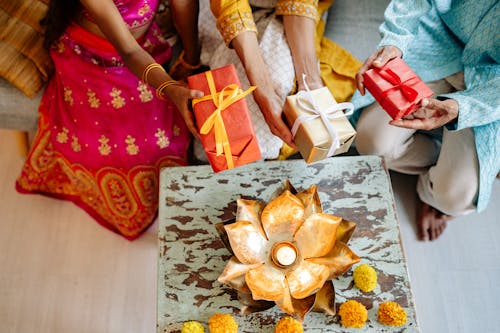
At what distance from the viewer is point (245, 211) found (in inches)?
44.4

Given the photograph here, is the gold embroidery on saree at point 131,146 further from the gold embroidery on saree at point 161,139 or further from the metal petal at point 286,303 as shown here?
the metal petal at point 286,303

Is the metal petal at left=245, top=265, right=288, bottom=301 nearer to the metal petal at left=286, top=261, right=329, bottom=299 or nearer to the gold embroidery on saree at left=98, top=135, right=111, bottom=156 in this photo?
the metal petal at left=286, top=261, right=329, bottom=299

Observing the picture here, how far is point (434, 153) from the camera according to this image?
5.16 ft

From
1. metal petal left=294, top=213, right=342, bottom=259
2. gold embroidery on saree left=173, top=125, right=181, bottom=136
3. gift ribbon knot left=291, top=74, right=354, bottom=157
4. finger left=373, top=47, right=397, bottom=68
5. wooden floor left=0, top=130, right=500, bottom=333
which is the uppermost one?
finger left=373, top=47, right=397, bottom=68

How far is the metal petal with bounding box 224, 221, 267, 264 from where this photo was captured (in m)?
1.09

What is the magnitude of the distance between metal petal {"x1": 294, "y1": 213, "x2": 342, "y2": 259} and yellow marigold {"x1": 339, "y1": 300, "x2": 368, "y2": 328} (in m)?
0.12

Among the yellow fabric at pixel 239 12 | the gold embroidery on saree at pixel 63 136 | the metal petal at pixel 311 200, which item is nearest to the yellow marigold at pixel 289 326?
the metal petal at pixel 311 200

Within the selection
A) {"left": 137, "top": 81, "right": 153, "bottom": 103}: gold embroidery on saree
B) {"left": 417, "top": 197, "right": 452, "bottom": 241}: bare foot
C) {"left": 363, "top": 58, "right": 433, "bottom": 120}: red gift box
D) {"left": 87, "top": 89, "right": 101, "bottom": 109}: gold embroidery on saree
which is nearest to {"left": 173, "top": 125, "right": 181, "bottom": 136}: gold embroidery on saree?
{"left": 137, "top": 81, "right": 153, "bottom": 103}: gold embroidery on saree

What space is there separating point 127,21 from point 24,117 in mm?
470

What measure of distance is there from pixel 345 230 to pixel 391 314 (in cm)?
20

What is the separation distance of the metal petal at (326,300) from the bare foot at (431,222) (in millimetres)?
656

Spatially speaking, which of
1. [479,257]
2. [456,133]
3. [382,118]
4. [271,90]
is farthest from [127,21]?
[479,257]

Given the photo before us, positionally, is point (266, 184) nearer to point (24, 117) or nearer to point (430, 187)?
point (430, 187)

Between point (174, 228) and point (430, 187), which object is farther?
point (430, 187)
